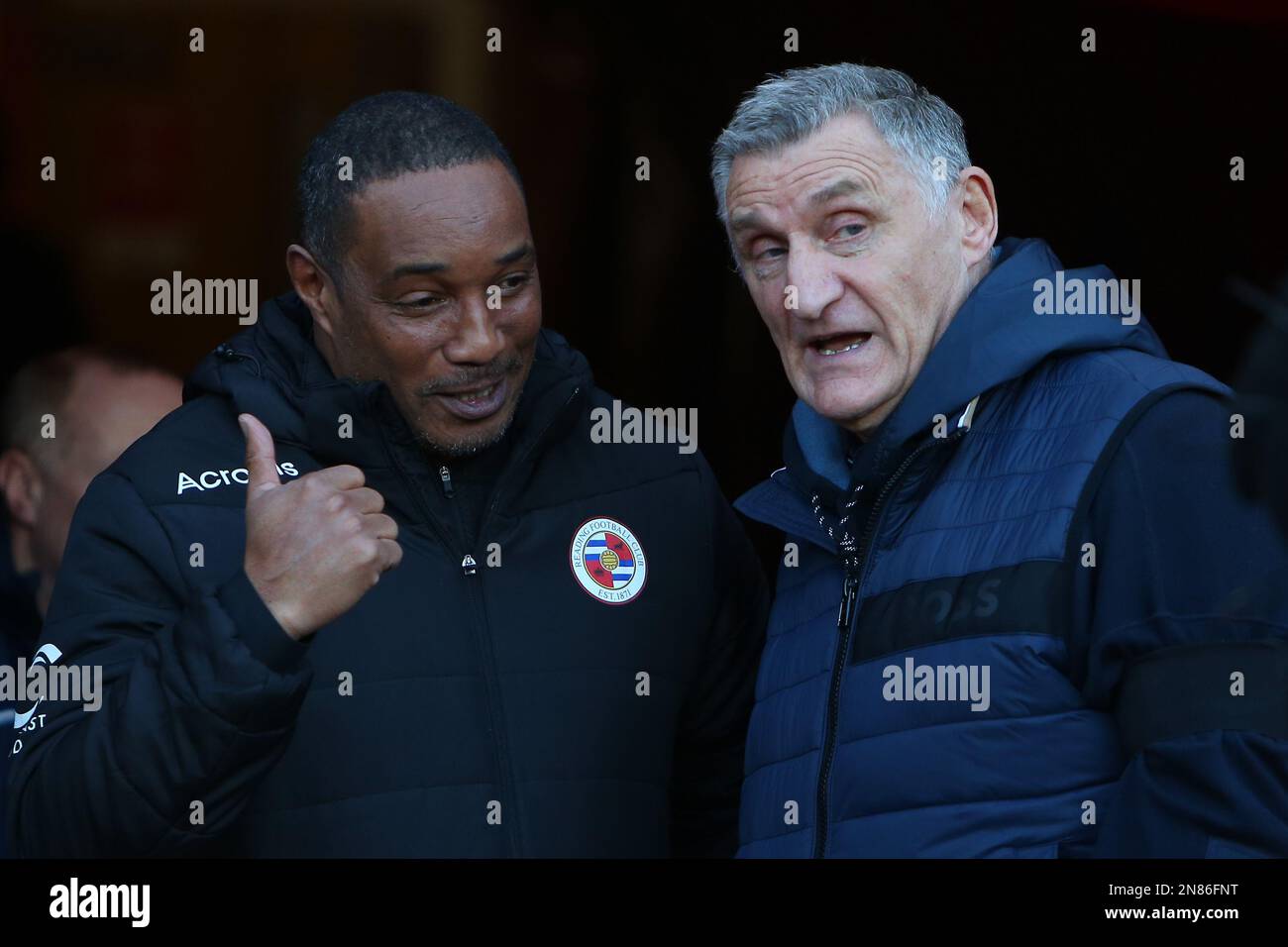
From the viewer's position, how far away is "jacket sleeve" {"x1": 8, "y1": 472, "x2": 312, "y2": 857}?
7.00 ft

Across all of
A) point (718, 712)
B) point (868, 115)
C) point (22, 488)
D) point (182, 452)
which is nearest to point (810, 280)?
point (868, 115)

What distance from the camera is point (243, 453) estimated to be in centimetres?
255

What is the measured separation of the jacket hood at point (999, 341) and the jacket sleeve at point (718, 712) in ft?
1.54

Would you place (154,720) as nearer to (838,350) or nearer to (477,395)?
(477,395)

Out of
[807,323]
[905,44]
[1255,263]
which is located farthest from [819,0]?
[807,323]

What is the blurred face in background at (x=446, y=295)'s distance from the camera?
8.26 ft

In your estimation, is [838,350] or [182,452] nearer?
[838,350]

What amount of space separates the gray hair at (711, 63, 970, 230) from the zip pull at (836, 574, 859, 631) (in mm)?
504

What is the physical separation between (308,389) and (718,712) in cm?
81

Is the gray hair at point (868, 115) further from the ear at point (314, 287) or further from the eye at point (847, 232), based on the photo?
the ear at point (314, 287)

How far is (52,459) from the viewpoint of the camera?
11.1ft
